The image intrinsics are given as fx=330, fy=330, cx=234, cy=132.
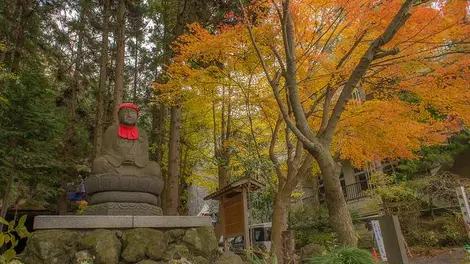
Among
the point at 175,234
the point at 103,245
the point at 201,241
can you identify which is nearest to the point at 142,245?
the point at 103,245

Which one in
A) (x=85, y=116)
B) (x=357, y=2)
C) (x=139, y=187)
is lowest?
(x=139, y=187)

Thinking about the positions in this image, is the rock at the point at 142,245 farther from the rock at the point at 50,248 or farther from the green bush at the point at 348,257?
the green bush at the point at 348,257

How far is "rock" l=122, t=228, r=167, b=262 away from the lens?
5.57m

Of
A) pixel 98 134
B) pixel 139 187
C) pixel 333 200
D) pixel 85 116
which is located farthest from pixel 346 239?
pixel 85 116

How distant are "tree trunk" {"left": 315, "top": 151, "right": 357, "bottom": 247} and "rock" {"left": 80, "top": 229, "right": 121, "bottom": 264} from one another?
4.21 metres

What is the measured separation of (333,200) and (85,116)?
1557cm

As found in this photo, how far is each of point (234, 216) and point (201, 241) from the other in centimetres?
476

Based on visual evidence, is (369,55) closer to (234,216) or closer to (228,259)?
(228,259)

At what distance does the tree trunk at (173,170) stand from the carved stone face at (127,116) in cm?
361

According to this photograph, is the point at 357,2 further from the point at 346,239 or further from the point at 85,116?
the point at 85,116

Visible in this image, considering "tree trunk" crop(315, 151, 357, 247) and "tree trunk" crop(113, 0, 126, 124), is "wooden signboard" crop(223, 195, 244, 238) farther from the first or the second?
"tree trunk" crop(113, 0, 126, 124)

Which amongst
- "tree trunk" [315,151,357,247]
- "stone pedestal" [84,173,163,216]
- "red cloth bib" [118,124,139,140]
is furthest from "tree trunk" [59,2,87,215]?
"tree trunk" [315,151,357,247]

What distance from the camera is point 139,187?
6.82 meters

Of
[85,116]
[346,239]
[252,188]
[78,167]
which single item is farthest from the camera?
[85,116]
